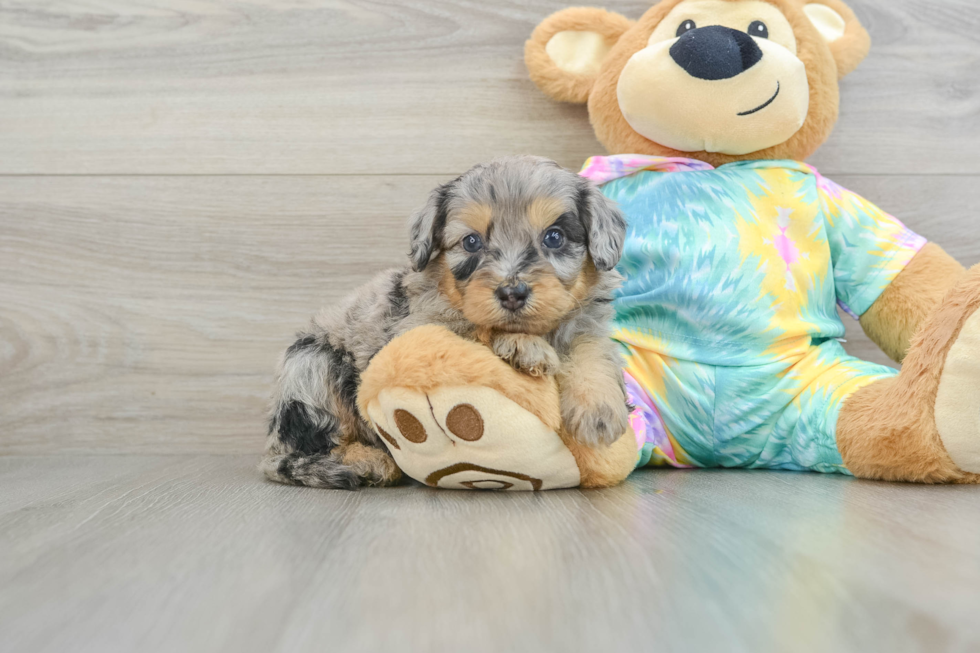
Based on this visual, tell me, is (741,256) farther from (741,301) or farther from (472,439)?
(472,439)

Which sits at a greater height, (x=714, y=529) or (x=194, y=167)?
(x=194, y=167)

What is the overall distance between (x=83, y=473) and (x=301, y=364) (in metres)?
0.71

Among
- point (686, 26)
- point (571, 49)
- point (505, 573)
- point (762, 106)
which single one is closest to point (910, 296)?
point (762, 106)

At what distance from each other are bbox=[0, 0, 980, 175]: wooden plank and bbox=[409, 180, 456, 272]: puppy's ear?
718mm

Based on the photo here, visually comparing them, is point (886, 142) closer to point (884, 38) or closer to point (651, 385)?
point (884, 38)

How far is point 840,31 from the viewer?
Answer: 1942 millimetres

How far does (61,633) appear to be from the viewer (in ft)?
2.44

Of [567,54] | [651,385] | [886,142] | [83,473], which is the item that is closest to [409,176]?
[567,54]

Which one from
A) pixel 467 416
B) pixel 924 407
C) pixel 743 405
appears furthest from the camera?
pixel 743 405

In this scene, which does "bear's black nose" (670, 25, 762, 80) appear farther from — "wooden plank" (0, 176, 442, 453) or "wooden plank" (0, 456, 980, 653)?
"wooden plank" (0, 456, 980, 653)

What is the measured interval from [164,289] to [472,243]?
1233 millimetres

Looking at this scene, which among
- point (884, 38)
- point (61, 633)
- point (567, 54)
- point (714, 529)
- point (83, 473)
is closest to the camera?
point (61, 633)

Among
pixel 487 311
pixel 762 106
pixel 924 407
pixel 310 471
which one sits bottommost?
pixel 310 471

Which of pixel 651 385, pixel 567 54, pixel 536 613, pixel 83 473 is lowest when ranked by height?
pixel 83 473
